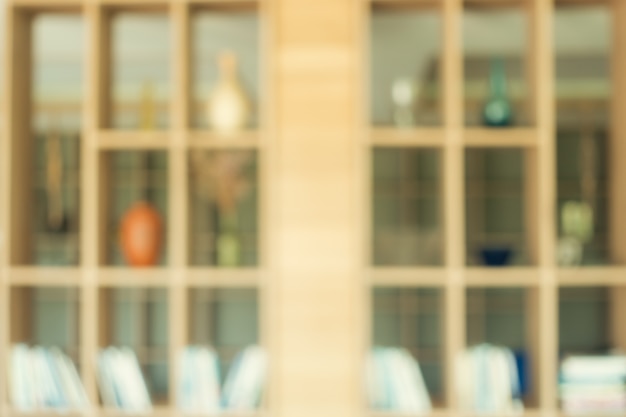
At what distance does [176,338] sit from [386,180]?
15.6 ft

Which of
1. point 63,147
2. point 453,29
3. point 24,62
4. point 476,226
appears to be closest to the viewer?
point 453,29

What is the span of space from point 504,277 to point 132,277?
4.18ft

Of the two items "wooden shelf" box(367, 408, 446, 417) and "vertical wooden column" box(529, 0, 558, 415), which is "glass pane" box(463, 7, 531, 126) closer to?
"vertical wooden column" box(529, 0, 558, 415)

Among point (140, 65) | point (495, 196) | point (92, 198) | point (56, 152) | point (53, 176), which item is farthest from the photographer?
point (56, 152)

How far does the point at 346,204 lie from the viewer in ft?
9.18

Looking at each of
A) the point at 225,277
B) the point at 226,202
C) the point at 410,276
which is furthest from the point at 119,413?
the point at 226,202

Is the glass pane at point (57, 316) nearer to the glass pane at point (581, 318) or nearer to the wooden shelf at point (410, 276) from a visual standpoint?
the glass pane at point (581, 318)

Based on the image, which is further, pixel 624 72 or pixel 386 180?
pixel 386 180

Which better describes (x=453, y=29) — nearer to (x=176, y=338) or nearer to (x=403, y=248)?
(x=176, y=338)

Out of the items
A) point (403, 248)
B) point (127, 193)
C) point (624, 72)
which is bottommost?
point (403, 248)

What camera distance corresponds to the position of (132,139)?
2814 mm

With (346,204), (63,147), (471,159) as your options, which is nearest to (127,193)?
(63,147)

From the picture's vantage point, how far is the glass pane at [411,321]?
734 centimetres

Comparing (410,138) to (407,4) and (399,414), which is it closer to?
(407,4)
